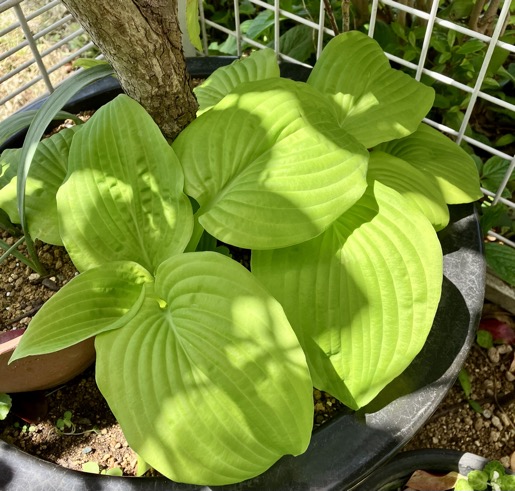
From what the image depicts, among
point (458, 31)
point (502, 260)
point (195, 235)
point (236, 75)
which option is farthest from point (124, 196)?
point (502, 260)

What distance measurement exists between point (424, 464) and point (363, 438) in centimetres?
29

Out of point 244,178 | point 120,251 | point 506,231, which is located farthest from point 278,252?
point 506,231

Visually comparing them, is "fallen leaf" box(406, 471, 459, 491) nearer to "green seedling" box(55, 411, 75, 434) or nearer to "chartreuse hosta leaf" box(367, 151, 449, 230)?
"chartreuse hosta leaf" box(367, 151, 449, 230)

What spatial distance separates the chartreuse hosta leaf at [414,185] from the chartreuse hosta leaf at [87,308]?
37 cm

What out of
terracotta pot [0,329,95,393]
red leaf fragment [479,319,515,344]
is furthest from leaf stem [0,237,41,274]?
red leaf fragment [479,319,515,344]

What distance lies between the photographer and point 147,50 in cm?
80

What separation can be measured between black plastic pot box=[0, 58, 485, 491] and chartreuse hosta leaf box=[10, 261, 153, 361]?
201 mm

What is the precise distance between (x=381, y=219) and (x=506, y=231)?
0.61 metres

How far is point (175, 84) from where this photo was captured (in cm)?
88

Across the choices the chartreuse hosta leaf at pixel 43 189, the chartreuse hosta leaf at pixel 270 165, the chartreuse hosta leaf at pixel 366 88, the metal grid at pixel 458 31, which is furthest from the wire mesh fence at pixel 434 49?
the chartreuse hosta leaf at pixel 270 165

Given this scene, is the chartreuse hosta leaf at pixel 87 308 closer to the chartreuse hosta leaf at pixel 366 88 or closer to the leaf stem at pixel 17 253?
the leaf stem at pixel 17 253

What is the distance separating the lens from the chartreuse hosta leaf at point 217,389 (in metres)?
0.65

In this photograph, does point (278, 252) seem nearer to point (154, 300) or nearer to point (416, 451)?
point (154, 300)

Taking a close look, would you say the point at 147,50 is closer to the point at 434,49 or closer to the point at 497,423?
the point at 434,49
